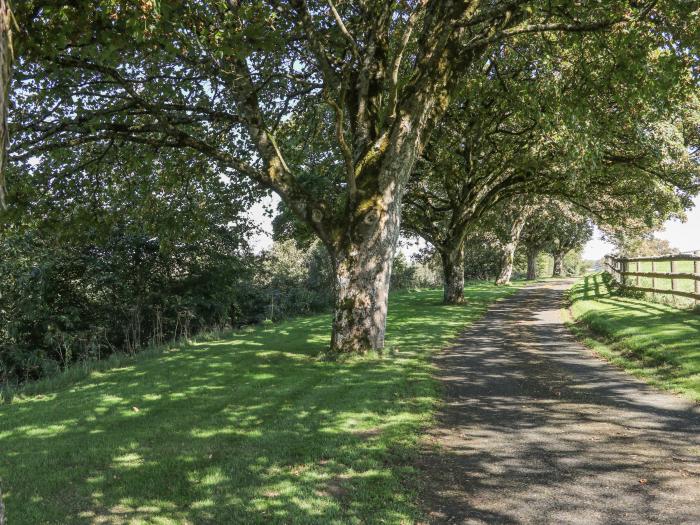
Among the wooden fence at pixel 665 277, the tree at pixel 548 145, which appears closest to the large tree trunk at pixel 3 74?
the tree at pixel 548 145

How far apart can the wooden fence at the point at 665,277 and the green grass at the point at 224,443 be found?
30.0 ft

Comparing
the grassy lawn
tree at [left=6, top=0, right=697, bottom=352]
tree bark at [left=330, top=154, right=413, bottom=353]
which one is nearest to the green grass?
tree bark at [left=330, top=154, right=413, bottom=353]

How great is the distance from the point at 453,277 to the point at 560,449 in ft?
61.9

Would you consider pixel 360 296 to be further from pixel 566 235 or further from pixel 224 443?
pixel 566 235

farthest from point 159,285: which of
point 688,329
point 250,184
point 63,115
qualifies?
point 688,329

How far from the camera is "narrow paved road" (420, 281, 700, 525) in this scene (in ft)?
14.5

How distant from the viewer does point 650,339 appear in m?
11.0

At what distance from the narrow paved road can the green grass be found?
1.67ft

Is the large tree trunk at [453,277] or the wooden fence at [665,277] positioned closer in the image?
the wooden fence at [665,277]

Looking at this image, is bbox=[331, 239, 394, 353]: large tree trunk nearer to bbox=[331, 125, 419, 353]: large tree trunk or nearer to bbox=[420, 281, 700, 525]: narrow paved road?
bbox=[331, 125, 419, 353]: large tree trunk

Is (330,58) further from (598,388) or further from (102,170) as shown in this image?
(598,388)

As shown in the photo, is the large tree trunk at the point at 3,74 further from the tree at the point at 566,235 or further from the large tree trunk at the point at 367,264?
the tree at the point at 566,235

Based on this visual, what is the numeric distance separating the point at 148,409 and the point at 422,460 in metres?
4.46

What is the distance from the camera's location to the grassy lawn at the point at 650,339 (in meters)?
8.56
